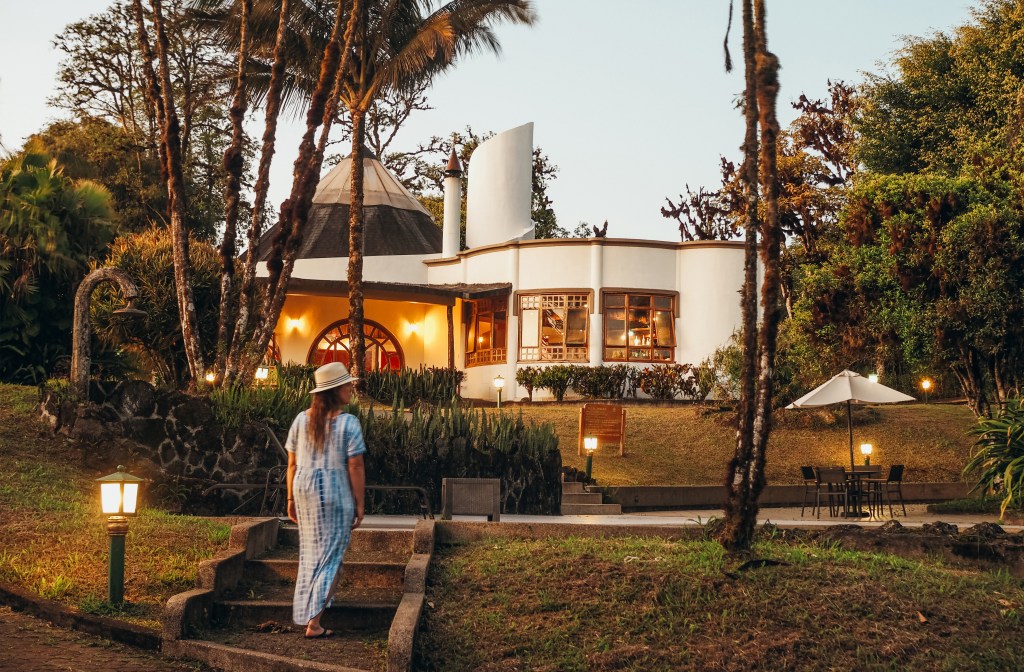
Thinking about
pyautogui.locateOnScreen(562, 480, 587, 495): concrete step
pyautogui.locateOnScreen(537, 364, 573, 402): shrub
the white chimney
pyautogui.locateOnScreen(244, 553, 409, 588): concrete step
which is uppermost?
the white chimney

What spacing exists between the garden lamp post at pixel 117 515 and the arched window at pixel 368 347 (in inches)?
923

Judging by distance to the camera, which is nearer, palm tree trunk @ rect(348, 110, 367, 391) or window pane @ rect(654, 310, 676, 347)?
palm tree trunk @ rect(348, 110, 367, 391)

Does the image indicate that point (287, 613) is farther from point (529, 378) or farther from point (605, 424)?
point (529, 378)

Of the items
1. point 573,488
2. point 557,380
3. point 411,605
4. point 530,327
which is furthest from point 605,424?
point 411,605

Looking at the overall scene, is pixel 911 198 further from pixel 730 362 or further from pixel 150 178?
pixel 150 178

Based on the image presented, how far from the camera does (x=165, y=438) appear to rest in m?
13.5

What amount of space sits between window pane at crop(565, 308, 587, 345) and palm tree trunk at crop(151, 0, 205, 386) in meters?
14.2

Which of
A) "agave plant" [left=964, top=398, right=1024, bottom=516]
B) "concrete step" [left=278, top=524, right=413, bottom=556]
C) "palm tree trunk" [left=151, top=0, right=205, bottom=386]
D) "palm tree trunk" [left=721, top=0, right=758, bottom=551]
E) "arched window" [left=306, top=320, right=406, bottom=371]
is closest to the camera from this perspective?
"palm tree trunk" [left=721, top=0, right=758, bottom=551]

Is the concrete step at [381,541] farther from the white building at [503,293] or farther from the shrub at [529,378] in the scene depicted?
the white building at [503,293]

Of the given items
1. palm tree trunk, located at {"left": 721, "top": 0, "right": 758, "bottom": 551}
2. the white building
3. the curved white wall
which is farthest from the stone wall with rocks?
the curved white wall

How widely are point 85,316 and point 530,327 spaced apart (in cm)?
1712

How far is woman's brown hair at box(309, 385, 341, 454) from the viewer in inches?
295

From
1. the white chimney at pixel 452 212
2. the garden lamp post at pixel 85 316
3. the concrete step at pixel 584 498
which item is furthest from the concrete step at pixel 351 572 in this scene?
the white chimney at pixel 452 212

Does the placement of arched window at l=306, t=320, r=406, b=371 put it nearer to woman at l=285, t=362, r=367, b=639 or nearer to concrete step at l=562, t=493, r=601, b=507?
concrete step at l=562, t=493, r=601, b=507
